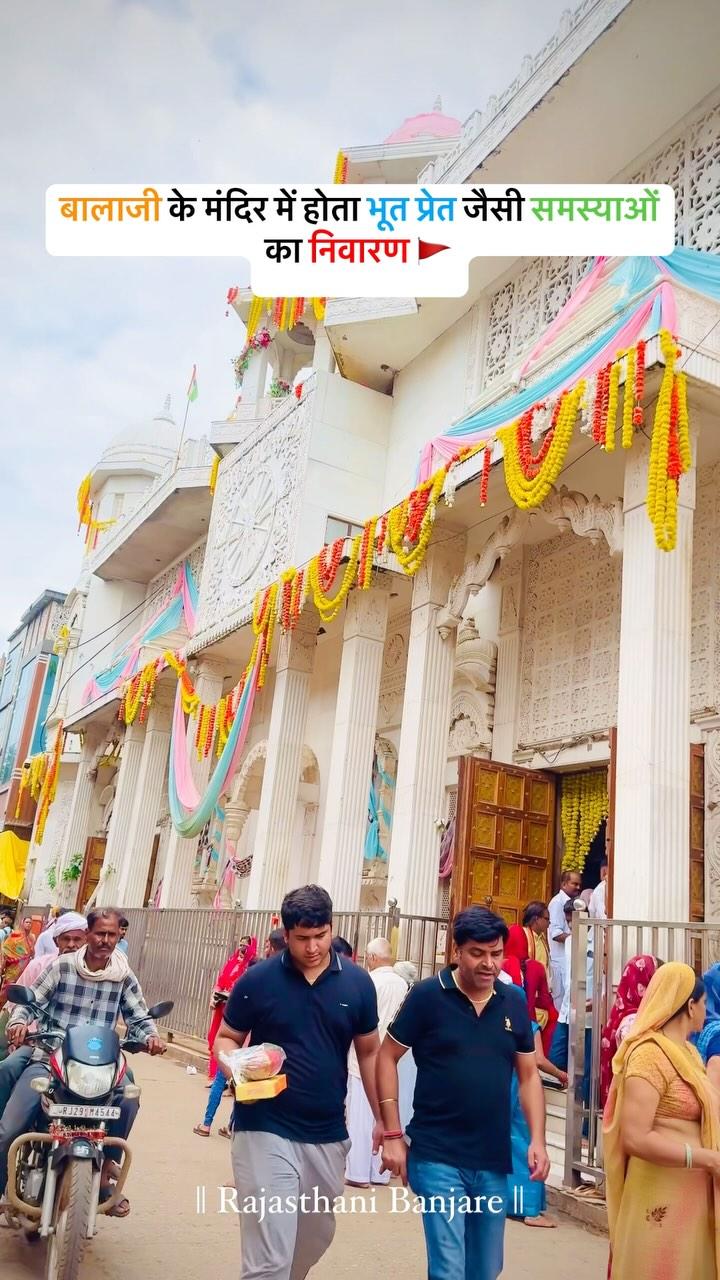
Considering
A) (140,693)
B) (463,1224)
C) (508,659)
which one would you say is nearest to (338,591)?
(508,659)

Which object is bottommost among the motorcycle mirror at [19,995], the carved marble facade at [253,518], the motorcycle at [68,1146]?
the motorcycle at [68,1146]

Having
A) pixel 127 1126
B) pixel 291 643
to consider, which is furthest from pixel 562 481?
pixel 127 1126

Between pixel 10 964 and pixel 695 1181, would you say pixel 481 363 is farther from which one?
pixel 695 1181

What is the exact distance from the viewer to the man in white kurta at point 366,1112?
5785 millimetres

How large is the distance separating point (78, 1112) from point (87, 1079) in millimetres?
120

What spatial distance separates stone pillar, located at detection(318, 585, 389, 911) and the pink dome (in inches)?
299

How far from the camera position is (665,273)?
25.3 ft

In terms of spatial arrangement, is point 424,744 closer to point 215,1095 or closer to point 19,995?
point 215,1095

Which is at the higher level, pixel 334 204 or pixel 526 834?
pixel 334 204

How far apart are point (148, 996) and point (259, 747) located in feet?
12.2

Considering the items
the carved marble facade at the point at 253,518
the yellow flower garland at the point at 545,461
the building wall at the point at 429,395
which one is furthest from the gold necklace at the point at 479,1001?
the carved marble facade at the point at 253,518

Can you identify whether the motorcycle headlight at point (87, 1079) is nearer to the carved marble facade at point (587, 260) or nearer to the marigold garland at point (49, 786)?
the carved marble facade at point (587, 260)

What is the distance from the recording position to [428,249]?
10.2 metres

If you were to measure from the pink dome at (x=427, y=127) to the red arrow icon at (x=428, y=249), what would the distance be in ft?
18.9
